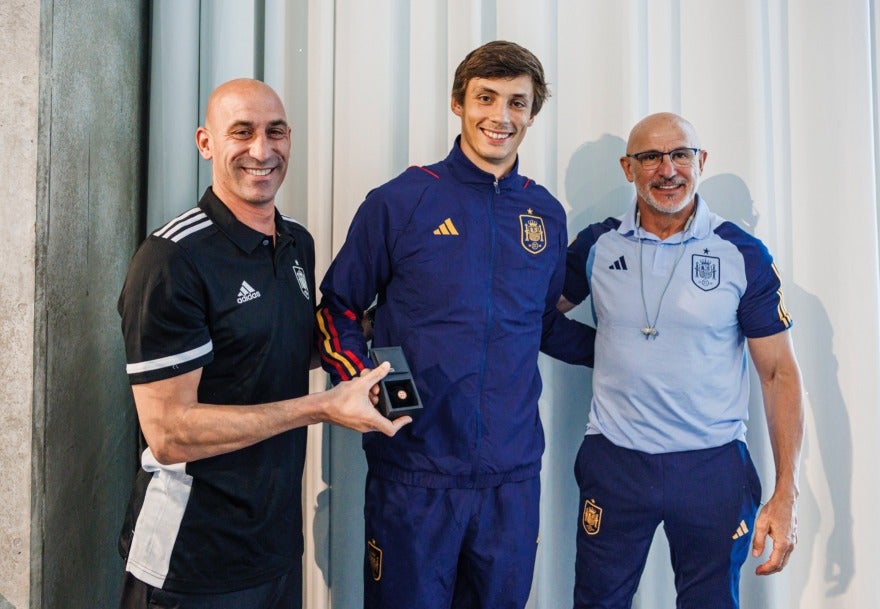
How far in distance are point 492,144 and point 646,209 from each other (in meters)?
0.46

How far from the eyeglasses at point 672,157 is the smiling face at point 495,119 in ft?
1.04

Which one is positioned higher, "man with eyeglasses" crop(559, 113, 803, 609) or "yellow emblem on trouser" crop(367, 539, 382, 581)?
"man with eyeglasses" crop(559, 113, 803, 609)

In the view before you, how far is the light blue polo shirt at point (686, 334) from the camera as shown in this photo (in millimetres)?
1631

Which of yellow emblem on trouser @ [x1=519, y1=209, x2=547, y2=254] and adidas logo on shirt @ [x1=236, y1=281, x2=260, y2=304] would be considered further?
yellow emblem on trouser @ [x1=519, y1=209, x2=547, y2=254]

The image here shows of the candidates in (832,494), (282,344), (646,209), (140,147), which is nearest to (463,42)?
(646,209)

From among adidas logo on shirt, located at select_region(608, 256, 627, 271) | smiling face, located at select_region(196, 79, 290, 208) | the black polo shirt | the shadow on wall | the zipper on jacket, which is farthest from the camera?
the shadow on wall

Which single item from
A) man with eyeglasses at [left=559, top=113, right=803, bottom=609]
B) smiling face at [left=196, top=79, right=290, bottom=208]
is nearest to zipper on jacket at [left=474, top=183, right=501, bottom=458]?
man with eyeglasses at [left=559, top=113, right=803, bottom=609]

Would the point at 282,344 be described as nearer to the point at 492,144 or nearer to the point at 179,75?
the point at 492,144

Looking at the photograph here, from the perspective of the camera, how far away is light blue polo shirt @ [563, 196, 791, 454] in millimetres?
1631

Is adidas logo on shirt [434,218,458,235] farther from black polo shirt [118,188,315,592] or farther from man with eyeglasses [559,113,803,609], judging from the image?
man with eyeglasses [559,113,803,609]

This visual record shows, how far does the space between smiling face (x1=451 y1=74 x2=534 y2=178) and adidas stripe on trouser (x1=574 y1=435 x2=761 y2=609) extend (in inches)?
29.6

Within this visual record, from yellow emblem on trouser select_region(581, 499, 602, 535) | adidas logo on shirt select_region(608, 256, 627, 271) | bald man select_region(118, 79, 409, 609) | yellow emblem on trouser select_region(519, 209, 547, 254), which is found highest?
yellow emblem on trouser select_region(519, 209, 547, 254)

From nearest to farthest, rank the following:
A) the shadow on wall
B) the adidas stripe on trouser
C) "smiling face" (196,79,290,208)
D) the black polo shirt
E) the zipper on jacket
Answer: the black polo shirt → "smiling face" (196,79,290,208) → the zipper on jacket → the adidas stripe on trouser → the shadow on wall

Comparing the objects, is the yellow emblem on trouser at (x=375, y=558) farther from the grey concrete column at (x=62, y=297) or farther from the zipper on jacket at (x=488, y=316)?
the grey concrete column at (x=62, y=297)
